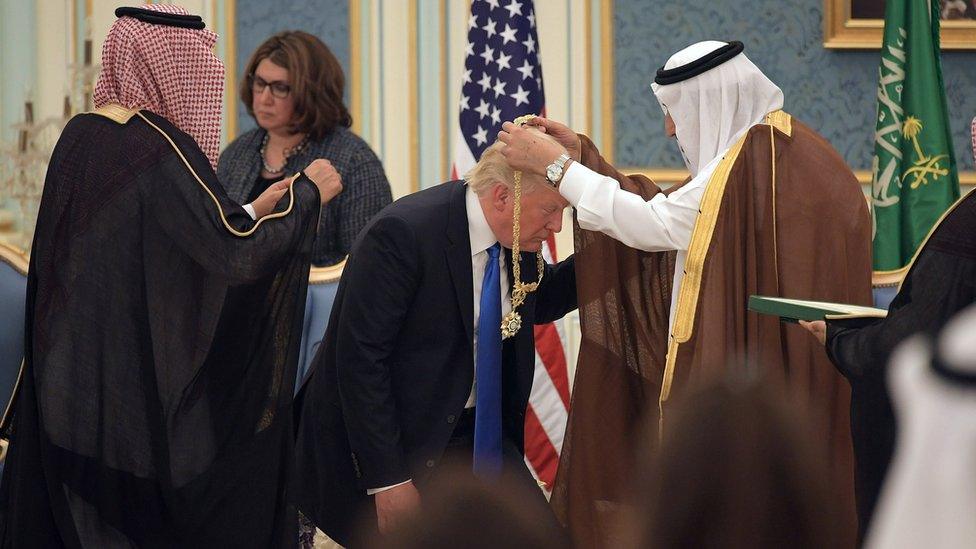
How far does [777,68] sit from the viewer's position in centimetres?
587

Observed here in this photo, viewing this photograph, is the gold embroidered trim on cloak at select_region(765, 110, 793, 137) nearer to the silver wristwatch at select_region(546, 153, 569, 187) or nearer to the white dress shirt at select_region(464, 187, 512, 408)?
the silver wristwatch at select_region(546, 153, 569, 187)

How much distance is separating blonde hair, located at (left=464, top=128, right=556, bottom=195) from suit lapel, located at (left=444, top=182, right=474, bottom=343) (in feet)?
0.32

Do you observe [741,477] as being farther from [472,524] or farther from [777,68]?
[777,68]

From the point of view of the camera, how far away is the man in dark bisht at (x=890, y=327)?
2.45 metres

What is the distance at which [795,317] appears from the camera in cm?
268

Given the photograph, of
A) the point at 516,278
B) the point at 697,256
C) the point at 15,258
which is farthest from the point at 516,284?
the point at 15,258

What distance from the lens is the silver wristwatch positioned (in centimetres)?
305

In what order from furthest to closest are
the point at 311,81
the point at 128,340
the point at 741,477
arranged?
the point at 311,81 → the point at 128,340 → the point at 741,477

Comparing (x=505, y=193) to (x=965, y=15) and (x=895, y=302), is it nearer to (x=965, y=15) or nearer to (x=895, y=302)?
(x=895, y=302)

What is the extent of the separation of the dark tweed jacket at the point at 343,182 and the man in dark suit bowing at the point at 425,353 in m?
1.18

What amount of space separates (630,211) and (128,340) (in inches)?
48.3

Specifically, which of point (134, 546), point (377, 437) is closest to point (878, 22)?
point (377, 437)

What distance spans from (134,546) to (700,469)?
2221 millimetres

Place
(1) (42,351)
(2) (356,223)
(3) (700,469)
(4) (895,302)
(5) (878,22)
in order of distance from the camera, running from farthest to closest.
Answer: (5) (878,22) < (2) (356,223) < (1) (42,351) < (4) (895,302) < (3) (700,469)
